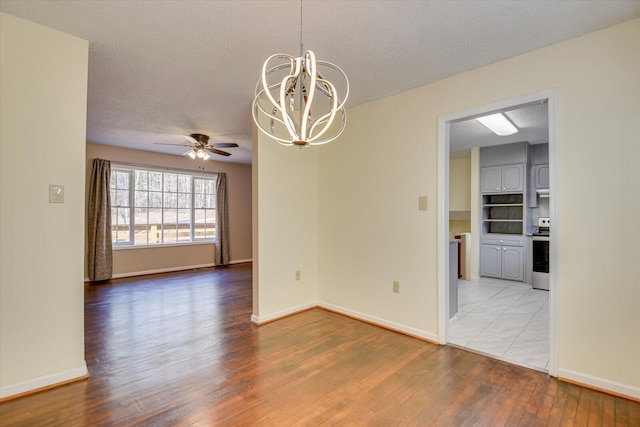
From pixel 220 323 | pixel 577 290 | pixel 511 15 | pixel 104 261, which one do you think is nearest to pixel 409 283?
pixel 577 290

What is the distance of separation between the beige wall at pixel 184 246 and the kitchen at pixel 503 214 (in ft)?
16.1

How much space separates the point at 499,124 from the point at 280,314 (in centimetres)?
376

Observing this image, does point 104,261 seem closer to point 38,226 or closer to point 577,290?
point 38,226

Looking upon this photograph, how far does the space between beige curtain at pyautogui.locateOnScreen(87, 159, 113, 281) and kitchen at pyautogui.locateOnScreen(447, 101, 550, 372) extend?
19.1ft

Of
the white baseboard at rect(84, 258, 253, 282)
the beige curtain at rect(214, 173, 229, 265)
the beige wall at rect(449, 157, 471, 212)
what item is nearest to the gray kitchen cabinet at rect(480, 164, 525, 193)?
the beige wall at rect(449, 157, 471, 212)

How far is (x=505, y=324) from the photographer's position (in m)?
3.28

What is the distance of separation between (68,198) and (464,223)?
6.53 m

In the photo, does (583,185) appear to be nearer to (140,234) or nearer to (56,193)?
(56,193)

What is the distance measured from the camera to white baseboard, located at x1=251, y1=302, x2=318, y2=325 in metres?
3.29

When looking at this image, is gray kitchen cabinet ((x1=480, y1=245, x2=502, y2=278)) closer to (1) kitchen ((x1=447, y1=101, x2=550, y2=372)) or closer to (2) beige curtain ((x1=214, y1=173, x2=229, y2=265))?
(1) kitchen ((x1=447, y1=101, x2=550, y2=372))

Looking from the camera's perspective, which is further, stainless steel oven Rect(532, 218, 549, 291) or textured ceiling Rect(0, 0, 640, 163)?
stainless steel oven Rect(532, 218, 549, 291)

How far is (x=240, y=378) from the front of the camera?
7.17 ft

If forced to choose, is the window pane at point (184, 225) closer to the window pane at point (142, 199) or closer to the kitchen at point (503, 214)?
the window pane at point (142, 199)

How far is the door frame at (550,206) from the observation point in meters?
2.22
